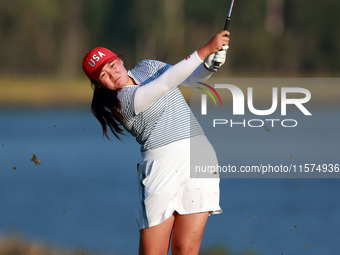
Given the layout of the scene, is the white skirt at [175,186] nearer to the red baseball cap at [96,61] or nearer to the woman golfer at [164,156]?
the woman golfer at [164,156]

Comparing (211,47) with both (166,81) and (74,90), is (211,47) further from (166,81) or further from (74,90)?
(74,90)

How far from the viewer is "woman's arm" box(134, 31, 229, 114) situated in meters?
4.65

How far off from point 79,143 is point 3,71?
1972 cm

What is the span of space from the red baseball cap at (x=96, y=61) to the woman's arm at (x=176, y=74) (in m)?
0.31

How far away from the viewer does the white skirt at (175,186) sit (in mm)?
4820

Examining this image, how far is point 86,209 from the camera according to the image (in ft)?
39.6

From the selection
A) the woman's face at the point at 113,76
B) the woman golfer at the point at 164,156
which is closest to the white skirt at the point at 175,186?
the woman golfer at the point at 164,156

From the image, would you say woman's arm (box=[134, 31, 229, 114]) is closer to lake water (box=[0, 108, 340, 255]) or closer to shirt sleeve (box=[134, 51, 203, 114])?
shirt sleeve (box=[134, 51, 203, 114])

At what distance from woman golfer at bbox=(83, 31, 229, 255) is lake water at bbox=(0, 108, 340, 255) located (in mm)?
3245

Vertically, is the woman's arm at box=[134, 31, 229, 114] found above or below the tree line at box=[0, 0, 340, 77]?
below

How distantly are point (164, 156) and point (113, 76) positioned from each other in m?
0.61

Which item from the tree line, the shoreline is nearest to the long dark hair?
the shoreline

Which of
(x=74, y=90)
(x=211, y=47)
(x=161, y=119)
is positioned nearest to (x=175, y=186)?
(x=161, y=119)

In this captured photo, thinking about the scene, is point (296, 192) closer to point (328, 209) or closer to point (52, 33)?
point (328, 209)
